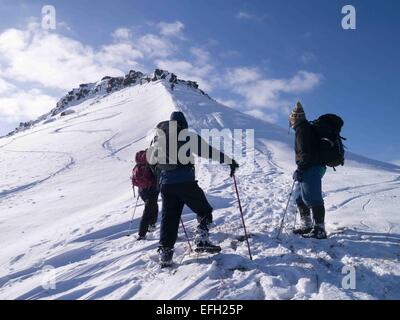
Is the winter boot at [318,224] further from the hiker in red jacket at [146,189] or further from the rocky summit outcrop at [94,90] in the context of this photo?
the rocky summit outcrop at [94,90]

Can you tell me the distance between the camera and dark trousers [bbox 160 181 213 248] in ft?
20.6

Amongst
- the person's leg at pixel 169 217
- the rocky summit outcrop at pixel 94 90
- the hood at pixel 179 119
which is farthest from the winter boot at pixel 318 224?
the rocky summit outcrop at pixel 94 90

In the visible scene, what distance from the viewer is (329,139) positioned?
6891 millimetres

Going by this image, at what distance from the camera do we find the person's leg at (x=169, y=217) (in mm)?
6273

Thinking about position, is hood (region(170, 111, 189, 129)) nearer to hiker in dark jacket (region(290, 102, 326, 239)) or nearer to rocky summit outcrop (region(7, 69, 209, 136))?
hiker in dark jacket (region(290, 102, 326, 239))

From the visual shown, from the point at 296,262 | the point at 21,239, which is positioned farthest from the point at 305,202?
the point at 21,239

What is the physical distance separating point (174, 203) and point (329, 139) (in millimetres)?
2918

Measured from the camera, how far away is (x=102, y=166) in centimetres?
1892

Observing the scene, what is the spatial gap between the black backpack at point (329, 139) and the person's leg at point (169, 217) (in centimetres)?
268

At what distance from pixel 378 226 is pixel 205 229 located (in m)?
3.68

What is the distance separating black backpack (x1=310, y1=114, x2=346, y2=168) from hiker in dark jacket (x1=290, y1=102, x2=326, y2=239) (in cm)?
9

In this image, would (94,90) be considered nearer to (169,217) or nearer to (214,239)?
(214,239)

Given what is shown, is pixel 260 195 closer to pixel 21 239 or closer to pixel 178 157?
pixel 178 157
